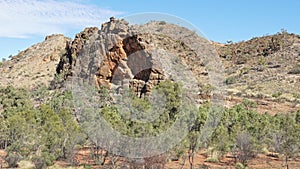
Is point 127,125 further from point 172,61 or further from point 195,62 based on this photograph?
point 195,62

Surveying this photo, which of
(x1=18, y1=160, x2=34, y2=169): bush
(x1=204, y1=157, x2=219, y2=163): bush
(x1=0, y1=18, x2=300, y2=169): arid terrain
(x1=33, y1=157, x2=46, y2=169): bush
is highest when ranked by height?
(x1=0, y1=18, x2=300, y2=169): arid terrain

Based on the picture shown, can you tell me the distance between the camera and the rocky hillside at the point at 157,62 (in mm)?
46100

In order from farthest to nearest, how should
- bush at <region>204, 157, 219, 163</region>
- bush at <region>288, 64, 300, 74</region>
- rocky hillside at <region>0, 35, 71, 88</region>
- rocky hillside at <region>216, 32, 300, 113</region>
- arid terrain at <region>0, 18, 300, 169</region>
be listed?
rocky hillside at <region>0, 35, 71, 88</region>
bush at <region>288, 64, 300, 74</region>
rocky hillside at <region>216, 32, 300, 113</region>
bush at <region>204, 157, 219, 163</region>
arid terrain at <region>0, 18, 300, 169</region>

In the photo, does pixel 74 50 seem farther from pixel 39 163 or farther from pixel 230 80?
pixel 39 163

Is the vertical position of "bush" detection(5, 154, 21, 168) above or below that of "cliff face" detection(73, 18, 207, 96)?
below

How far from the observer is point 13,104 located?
130 feet

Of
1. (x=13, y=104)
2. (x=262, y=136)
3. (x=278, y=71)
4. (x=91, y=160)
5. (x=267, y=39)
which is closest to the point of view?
(x=91, y=160)

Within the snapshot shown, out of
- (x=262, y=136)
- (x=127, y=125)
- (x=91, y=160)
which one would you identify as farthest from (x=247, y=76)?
(x=127, y=125)

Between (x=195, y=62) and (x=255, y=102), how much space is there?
15562 millimetres

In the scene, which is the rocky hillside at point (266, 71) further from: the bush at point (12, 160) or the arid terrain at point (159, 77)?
the bush at point (12, 160)

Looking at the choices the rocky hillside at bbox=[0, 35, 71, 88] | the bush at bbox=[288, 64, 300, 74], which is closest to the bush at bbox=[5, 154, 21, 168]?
the rocky hillside at bbox=[0, 35, 71, 88]

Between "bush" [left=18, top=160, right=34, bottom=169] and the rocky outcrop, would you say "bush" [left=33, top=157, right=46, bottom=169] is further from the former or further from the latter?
the rocky outcrop

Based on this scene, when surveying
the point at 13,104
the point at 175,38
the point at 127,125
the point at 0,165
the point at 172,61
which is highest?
the point at 175,38

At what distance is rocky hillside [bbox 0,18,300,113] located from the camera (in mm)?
46100
